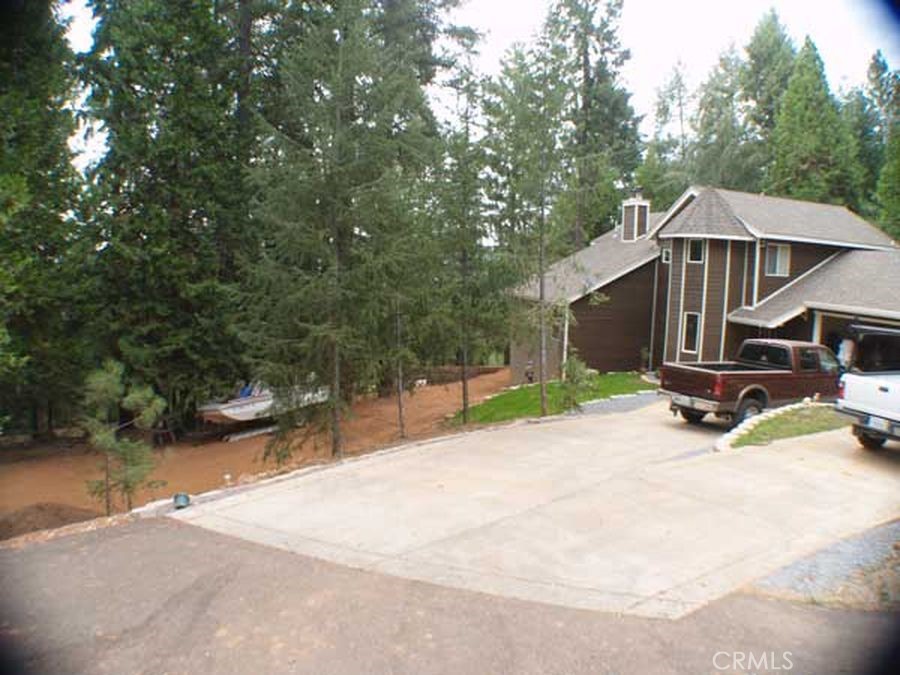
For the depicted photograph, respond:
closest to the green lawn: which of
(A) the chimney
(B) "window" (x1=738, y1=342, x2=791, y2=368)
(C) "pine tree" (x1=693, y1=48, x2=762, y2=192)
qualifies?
(B) "window" (x1=738, y1=342, x2=791, y2=368)

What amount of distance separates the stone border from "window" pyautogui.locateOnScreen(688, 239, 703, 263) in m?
8.99

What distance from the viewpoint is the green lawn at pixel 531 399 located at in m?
17.8

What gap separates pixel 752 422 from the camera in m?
11.3

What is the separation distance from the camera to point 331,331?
10852 millimetres

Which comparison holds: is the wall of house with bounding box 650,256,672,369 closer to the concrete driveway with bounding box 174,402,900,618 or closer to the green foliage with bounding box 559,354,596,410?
the green foliage with bounding box 559,354,596,410

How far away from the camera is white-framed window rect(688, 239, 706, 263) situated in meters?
21.6

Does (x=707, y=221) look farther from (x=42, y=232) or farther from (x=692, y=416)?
(x=42, y=232)

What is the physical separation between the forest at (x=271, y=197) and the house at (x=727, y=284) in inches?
207

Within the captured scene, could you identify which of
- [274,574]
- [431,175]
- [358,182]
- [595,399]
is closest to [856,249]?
[595,399]

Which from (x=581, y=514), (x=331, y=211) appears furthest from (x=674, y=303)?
(x=581, y=514)

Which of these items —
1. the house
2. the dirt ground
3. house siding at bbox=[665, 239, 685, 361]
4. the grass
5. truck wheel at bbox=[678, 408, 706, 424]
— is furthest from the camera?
house siding at bbox=[665, 239, 685, 361]

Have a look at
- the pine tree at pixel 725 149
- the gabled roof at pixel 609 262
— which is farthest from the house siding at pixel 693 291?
the pine tree at pixel 725 149

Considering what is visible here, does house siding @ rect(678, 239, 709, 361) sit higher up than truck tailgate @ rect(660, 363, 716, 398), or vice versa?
house siding @ rect(678, 239, 709, 361)

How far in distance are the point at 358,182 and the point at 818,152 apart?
114 ft
